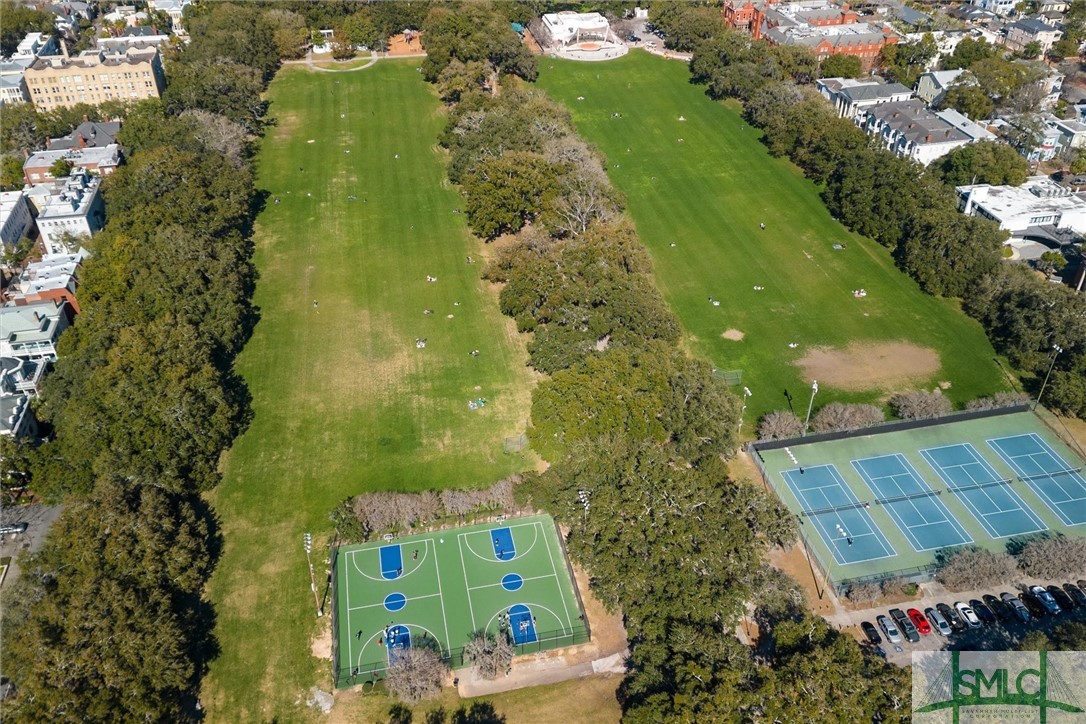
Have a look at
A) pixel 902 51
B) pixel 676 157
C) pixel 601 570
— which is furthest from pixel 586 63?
pixel 601 570

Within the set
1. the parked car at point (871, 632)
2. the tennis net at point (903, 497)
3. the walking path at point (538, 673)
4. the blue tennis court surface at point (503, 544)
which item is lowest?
the walking path at point (538, 673)

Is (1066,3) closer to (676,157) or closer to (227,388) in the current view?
(676,157)

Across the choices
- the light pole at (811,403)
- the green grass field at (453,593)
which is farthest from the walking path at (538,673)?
the light pole at (811,403)

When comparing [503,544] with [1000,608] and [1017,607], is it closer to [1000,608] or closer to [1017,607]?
[1000,608]

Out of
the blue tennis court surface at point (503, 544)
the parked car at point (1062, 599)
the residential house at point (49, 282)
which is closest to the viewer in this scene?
the parked car at point (1062, 599)

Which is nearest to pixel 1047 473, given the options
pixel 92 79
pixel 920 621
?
pixel 920 621

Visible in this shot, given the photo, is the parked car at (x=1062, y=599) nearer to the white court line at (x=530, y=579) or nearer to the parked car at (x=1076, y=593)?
the parked car at (x=1076, y=593)
